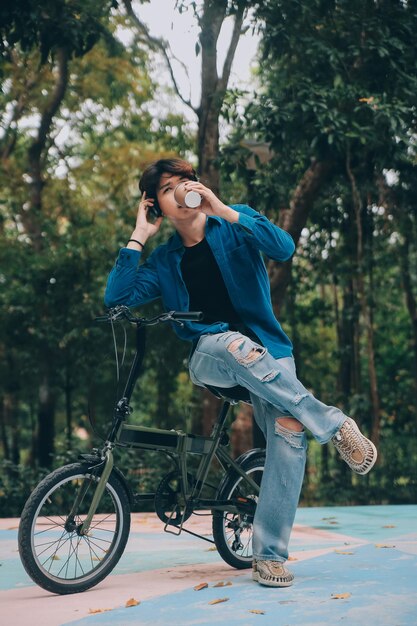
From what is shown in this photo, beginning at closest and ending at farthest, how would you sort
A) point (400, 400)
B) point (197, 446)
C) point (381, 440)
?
1. point (197, 446)
2. point (381, 440)
3. point (400, 400)

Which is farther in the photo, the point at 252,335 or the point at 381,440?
the point at 381,440

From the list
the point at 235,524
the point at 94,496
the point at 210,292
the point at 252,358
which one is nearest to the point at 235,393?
the point at 252,358

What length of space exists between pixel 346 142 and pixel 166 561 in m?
5.53

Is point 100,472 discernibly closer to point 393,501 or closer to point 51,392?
point 393,501

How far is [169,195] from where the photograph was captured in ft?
14.2

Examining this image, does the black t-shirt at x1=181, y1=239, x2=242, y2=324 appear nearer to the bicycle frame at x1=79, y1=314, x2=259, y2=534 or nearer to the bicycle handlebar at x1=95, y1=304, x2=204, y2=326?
the bicycle handlebar at x1=95, y1=304, x2=204, y2=326

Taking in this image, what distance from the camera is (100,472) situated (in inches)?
161

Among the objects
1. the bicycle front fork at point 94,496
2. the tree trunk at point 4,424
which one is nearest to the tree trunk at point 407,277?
the bicycle front fork at point 94,496

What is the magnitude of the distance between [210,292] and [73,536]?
129cm

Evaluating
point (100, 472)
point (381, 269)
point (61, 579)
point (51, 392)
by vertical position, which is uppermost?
point (381, 269)

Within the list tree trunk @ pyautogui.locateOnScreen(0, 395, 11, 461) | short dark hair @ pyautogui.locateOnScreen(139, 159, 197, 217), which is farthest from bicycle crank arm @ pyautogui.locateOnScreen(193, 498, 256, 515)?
tree trunk @ pyautogui.locateOnScreen(0, 395, 11, 461)

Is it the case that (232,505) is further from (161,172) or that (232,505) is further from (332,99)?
(332,99)

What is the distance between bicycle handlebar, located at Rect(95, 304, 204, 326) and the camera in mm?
3994

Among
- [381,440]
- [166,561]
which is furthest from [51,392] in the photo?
[166,561]
